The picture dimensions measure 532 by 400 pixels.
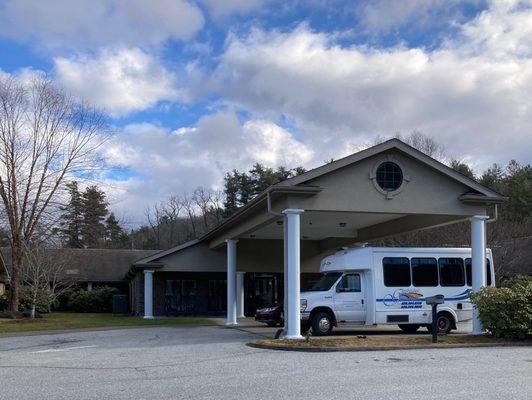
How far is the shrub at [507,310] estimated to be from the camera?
1647 cm

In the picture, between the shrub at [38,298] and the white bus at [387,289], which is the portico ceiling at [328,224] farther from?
the shrub at [38,298]

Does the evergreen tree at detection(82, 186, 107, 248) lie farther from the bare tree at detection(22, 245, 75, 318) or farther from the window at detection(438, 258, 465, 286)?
the window at detection(438, 258, 465, 286)

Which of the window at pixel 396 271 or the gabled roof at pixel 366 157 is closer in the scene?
the gabled roof at pixel 366 157

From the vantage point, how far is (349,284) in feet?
67.3

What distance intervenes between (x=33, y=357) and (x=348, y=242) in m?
16.4

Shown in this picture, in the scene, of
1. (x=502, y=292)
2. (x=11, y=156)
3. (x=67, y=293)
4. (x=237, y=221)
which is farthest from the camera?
(x=67, y=293)

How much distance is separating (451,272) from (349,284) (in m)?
3.67

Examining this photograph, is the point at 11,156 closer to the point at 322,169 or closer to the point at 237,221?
the point at 237,221

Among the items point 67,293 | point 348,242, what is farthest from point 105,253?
point 348,242

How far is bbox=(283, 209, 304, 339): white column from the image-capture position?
56.3 ft

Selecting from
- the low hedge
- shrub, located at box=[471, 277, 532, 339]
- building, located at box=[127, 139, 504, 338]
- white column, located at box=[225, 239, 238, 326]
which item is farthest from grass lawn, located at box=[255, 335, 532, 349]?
the low hedge

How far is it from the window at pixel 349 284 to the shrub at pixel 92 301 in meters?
25.5

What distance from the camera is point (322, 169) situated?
17562 millimetres

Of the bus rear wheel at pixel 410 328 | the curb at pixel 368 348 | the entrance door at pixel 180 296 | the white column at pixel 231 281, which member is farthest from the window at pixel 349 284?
the entrance door at pixel 180 296
